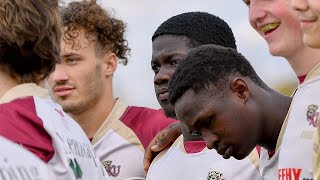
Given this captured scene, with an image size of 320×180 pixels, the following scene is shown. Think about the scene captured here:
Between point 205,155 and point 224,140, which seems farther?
point 205,155

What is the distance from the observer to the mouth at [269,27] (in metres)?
4.20

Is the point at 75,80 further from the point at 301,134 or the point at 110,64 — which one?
the point at 301,134

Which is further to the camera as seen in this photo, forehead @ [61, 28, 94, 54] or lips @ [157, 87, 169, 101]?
forehead @ [61, 28, 94, 54]

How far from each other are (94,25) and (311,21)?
335cm

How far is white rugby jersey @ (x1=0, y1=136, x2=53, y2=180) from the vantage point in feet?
10.5

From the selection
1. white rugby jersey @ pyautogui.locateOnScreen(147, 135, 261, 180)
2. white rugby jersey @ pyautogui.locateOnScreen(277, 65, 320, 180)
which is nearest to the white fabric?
white rugby jersey @ pyautogui.locateOnScreen(277, 65, 320, 180)

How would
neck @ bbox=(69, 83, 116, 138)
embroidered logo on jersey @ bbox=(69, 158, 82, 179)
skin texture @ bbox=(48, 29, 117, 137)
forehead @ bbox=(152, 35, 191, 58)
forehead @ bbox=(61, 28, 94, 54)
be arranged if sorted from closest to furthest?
embroidered logo on jersey @ bbox=(69, 158, 82, 179)
forehead @ bbox=(152, 35, 191, 58)
neck @ bbox=(69, 83, 116, 138)
skin texture @ bbox=(48, 29, 117, 137)
forehead @ bbox=(61, 28, 94, 54)

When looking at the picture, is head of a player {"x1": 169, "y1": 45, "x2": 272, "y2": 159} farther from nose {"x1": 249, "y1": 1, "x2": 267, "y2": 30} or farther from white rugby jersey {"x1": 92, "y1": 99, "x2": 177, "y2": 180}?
white rugby jersey {"x1": 92, "y1": 99, "x2": 177, "y2": 180}

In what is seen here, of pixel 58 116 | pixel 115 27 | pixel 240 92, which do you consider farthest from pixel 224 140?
pixel 115 27

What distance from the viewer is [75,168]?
344cm

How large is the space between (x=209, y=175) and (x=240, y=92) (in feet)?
1.76

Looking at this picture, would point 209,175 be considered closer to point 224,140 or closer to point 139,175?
point 224,140

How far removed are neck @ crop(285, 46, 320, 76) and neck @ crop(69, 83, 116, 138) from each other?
209 cm

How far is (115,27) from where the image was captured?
6.69 meters
